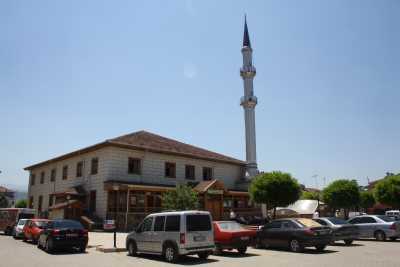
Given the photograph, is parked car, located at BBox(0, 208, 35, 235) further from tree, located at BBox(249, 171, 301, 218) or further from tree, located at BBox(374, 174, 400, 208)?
tree, located at BBox(374, 174, 400, 208)

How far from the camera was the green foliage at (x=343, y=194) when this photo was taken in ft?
108

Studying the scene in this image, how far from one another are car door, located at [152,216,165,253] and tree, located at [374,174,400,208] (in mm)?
24826

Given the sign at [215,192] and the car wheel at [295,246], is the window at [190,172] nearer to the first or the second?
the sign at [215,192]

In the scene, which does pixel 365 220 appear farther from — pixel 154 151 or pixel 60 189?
pixel 60 189

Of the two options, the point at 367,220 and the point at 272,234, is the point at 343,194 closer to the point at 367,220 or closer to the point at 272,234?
the point at 367,220

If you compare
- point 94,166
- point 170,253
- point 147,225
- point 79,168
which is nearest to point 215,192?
point 94,166

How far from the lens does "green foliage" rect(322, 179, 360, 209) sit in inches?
1294

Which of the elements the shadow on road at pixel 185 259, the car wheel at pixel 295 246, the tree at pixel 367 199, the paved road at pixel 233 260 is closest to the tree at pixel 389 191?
the paved road at pixel 233 260

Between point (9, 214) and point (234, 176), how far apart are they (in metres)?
21.7

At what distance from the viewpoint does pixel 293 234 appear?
1602 centimetres

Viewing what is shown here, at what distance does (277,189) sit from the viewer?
1049 inches

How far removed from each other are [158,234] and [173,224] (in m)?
0.89

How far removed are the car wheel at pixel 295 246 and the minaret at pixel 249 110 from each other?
2550 cm

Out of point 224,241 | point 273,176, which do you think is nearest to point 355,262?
point 224,241
